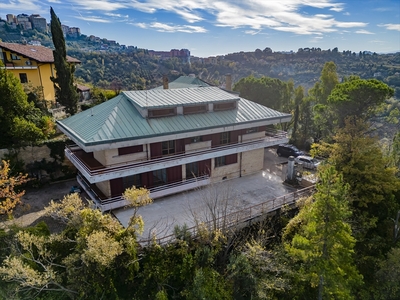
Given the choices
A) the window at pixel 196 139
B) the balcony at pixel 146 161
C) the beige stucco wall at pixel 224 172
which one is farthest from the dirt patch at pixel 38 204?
the beige stucco wall at pixel 224 172

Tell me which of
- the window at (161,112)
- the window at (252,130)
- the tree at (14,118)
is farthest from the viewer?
the window at (252,130)

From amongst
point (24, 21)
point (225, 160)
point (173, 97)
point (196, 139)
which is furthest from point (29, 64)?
point (24, 21)

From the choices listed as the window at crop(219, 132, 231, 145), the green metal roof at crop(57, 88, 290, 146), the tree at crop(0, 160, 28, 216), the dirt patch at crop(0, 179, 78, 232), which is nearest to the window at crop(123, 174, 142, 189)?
the green metal roof at crop(57, 88, 290, 146)

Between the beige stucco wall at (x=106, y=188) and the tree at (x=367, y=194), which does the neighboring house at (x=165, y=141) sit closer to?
the beige stucco wall at (x=106, y=188)

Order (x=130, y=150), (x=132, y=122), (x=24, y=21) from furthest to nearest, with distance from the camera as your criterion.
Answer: (x=24, y=21) → (x=132, y=122) → (x=130, y=150)

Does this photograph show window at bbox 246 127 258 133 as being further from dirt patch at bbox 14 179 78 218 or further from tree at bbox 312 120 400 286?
dirt patch at bbox 14 179 78 218

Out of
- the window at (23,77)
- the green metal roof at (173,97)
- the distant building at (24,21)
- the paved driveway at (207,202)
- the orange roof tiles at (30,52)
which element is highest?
the distant building at (24,21)

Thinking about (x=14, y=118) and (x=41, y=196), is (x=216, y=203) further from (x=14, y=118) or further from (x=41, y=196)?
(x=14, y=118)
